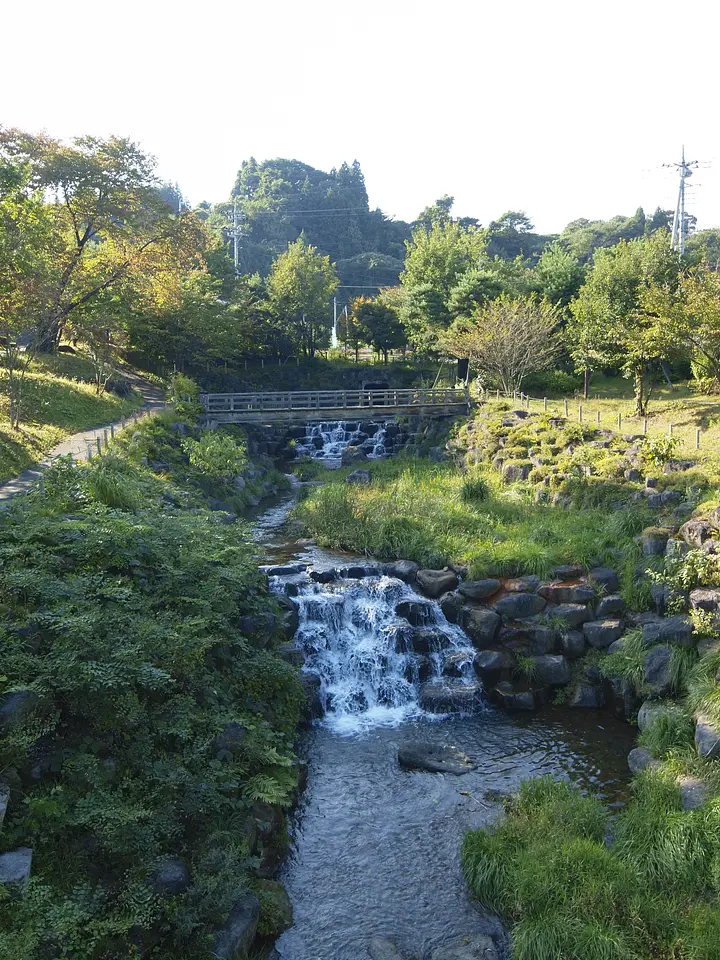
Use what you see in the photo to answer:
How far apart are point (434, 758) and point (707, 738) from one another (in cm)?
476

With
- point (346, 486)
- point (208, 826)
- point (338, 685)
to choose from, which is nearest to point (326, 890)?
point (208, 826)

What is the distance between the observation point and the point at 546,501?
23016 mm

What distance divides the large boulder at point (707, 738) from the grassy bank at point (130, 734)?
6.91 metres

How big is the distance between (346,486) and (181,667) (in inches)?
673

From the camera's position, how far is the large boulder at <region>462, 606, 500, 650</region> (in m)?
Answer: 16.8

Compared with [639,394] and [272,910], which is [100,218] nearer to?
[639,394]

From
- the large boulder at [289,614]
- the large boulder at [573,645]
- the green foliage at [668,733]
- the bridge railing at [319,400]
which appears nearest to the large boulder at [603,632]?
the large boulder at [573,645]

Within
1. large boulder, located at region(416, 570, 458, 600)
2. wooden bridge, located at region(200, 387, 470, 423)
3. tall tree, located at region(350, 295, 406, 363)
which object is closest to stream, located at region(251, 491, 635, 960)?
large boulder, located at region(416, 570, 458, 600)

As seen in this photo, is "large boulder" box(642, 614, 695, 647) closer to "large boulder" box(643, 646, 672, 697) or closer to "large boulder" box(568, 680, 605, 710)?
"large boulder" box(643, 646, 672, 697)

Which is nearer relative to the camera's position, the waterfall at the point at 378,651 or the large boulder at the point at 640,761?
the large boulder at the point at 640,761

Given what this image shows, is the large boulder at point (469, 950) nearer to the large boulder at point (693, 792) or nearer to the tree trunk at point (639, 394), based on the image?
the large boulder at point (693, 792)

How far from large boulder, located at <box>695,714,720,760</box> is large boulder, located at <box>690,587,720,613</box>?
2582 mm

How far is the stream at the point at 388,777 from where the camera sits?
9.68 m

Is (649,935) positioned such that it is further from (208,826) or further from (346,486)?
(346,486)
